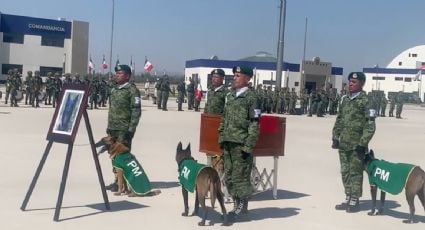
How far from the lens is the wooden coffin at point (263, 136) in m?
8.34

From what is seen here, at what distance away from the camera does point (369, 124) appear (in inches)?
309

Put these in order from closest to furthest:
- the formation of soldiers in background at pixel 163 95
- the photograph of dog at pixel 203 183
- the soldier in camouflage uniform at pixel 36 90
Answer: the photograph of dog at pixel 203 183 < the soldier in camouflage uniform at pixel 36 90 < the formation of soldiers in background at pixel 163 95

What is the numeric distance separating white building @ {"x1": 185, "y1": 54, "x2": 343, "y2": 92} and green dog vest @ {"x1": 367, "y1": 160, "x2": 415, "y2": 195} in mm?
44062

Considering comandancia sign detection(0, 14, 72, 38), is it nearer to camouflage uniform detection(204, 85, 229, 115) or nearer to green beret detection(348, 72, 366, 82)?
camouflage uniform detection(204, 85, 229, 115)

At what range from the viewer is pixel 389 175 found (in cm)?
735

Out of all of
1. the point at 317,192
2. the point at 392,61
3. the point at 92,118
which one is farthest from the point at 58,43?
the point at 392,61

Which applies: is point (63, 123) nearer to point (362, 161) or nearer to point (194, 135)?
point (362, 161)

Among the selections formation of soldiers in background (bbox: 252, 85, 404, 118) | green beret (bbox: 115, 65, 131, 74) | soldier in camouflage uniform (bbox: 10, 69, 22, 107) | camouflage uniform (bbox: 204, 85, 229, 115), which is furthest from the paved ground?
formation of soldiers in background (bbox: 252, 85, 404, 118)

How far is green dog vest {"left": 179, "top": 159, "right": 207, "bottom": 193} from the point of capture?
22.7 ft

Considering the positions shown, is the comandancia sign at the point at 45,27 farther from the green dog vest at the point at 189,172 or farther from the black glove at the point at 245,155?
the black glove at the point at 245,155

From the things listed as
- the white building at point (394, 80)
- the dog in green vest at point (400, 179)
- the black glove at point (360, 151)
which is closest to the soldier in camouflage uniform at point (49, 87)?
the black glove at point (360, 151)

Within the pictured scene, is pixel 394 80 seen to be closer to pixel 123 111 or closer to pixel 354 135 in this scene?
pixel 354 135

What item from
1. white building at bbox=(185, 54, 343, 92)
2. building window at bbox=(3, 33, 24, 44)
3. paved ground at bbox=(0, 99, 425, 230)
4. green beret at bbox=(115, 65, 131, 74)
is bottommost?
paved ground at bbox=(0, 99, 425, 230)

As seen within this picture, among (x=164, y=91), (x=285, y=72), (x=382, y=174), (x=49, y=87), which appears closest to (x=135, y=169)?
(x=382, y=174)
